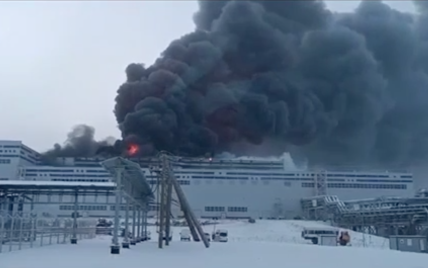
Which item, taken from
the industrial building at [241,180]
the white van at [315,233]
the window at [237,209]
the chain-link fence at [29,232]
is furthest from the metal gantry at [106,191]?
the industrial building at [241,180]

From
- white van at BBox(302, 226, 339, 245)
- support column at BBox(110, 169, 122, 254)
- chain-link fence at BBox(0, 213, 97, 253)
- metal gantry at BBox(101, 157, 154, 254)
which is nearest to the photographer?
support column at BBox(110, 169, 122, 254)

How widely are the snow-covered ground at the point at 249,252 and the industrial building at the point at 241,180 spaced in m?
20.0

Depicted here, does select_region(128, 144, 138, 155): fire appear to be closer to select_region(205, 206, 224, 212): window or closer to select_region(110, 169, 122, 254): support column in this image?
select_region(205, 206, 224, 212): window

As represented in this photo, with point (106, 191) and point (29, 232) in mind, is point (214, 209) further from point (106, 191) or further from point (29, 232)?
point (29, 232)

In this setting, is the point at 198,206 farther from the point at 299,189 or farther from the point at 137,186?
the point at 137,186

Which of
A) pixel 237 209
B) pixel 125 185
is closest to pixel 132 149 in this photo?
pixel 237 209

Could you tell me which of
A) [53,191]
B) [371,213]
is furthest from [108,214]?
[53,191]

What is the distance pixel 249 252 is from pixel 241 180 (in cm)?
6059

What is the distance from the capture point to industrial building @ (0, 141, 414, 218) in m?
77.1

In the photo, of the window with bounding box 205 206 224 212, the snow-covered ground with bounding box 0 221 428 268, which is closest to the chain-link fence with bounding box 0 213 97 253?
the snow-covered ground with bounding box 0 221 428 268

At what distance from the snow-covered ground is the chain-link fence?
87cm

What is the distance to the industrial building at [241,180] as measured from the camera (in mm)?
77125

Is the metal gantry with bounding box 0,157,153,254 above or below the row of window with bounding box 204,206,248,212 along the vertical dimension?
below

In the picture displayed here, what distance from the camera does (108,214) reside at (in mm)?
66125
